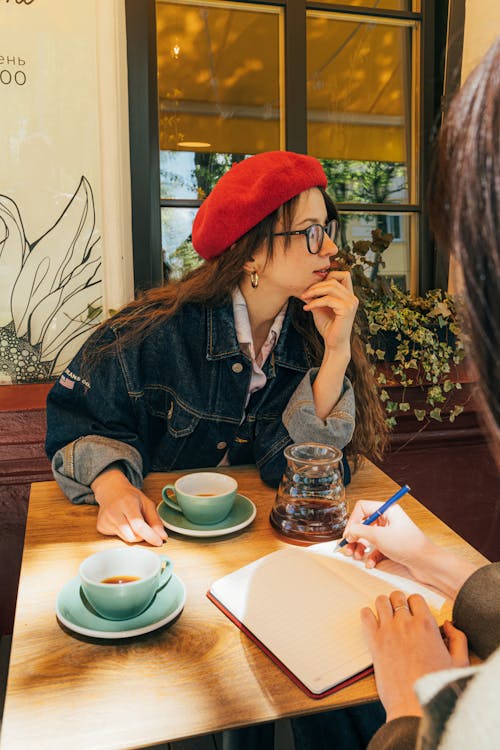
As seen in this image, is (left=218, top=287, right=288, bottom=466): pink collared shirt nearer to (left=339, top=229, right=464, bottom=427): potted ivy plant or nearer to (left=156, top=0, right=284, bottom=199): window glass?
(left=339, top=229, right=464, bottom=427): potted ivy plant

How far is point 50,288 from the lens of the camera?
2221mm

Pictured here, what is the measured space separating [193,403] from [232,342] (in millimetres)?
183

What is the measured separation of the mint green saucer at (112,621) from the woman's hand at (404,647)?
276 mm

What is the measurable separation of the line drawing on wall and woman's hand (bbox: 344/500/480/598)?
144 cm

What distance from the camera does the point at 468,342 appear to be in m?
0.56

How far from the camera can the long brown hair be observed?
161cm

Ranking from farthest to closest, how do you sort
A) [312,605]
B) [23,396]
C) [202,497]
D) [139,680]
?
[23,396] → [202,497] → [312,605] → [139,680]

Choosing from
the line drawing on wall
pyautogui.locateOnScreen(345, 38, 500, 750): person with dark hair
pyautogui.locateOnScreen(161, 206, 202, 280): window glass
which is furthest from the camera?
pyautogui.locateOnScreen(161, 206, 202, 280): window glass

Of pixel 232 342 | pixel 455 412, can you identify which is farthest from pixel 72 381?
pixel 455 412

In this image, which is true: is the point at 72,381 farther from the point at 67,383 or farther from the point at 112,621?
the point at 112,621

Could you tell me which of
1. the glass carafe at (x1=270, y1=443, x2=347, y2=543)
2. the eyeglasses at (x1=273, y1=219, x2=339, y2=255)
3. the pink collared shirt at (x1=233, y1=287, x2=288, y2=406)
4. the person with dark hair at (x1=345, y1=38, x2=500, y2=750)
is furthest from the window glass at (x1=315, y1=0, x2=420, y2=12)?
the person with dark hair at (x1=345, y1=38, x2=500, y2=750)

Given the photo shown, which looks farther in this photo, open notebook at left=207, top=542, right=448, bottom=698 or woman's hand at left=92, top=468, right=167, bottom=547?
woman's hand at left=92, top=468, right=167, bottom=547

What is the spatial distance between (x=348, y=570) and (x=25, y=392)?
147 cm

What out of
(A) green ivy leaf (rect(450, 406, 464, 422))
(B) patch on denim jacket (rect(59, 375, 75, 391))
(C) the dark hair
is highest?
(C) the dark hair
